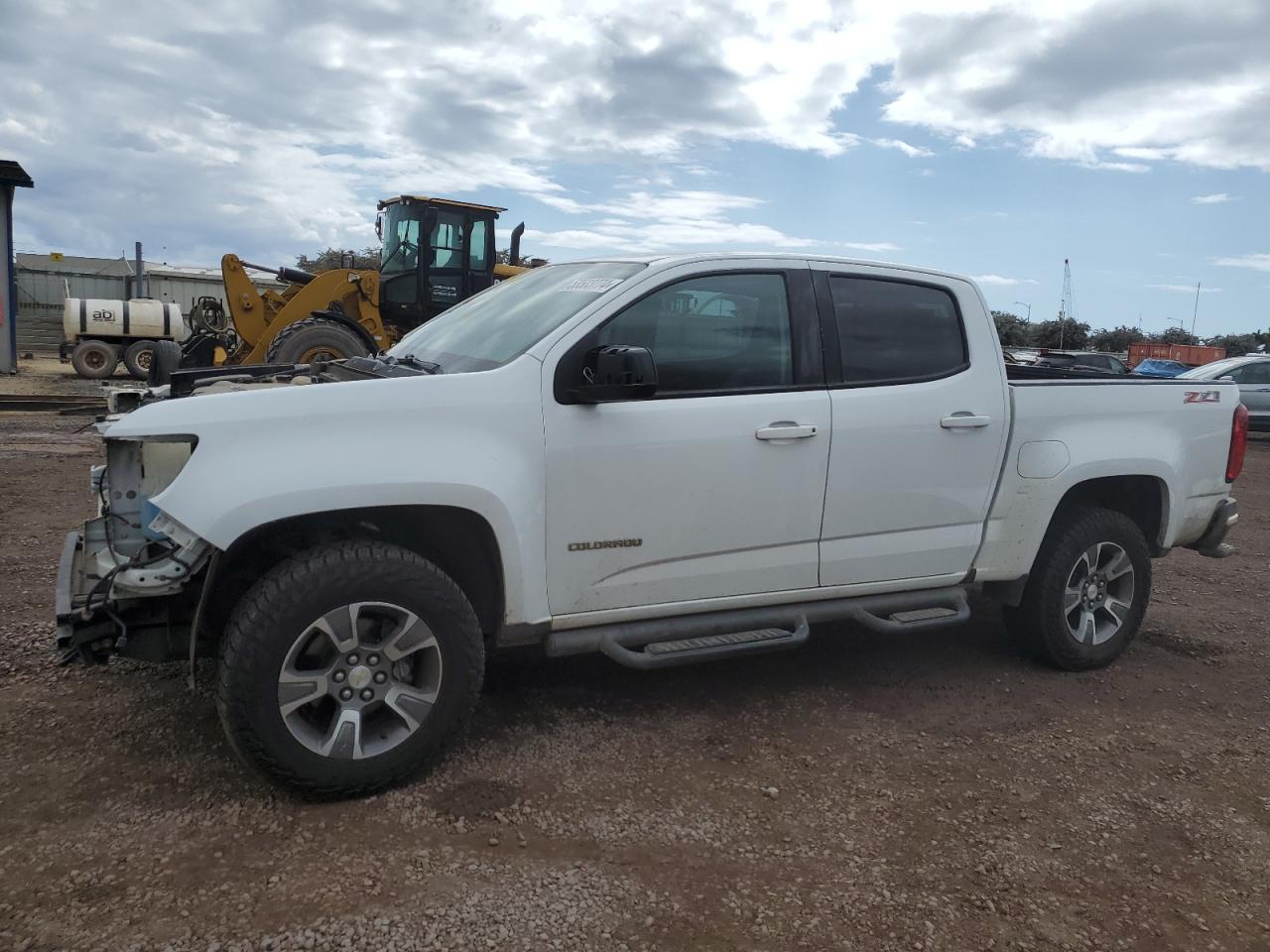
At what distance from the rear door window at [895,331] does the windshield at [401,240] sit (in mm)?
9653

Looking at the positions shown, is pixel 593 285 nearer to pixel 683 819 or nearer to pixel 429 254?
pixel 683 819

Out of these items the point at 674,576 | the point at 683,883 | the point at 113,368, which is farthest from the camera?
the point at 113,368

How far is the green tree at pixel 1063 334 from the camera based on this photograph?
4819 centimetres

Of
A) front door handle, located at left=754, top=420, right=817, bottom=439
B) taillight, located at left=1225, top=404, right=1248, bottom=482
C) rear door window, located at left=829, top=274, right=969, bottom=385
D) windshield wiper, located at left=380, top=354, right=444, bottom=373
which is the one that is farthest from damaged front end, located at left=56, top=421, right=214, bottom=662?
taillight, located at left=1225, top=404, right=1248, bottom=482

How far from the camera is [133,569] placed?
3117 millimetres

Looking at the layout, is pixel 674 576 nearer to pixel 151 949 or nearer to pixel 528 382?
pixel 528 382

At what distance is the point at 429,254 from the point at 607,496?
1017cm

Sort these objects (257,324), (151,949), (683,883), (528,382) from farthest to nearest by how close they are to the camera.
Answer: (257,324)
(528,382)
(683,883)
(151,949)

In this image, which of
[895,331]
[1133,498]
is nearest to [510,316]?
[895,331]

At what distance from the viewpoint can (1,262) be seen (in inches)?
795

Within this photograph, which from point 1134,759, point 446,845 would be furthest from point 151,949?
point 1134,759

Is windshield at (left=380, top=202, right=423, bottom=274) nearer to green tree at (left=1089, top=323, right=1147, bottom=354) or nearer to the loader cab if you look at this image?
the loader cab

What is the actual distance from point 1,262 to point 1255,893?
23.4m

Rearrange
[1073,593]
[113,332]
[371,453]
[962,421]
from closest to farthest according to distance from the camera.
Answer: [371,453], [962,421], [1073,593], [113,332]
